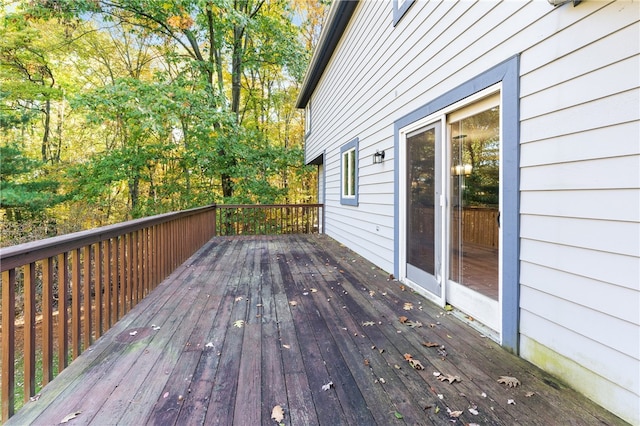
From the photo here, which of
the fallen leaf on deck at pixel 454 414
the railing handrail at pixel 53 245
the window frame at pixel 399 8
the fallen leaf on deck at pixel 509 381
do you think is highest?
the window frame at pixel 399 8

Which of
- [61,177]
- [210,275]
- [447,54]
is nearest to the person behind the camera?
[447,54]

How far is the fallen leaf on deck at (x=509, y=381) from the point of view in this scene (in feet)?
5.59

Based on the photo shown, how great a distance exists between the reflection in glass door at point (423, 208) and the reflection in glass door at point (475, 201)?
21 cm

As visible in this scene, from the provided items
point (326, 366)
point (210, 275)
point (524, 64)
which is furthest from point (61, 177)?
point (524, 64)

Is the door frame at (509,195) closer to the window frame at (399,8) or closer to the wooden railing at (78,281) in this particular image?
the window frame at (399,8)

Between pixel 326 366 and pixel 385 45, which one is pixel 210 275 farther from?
pixel 385 45

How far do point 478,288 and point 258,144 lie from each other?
9.17 meters

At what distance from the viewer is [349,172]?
19.7 feet

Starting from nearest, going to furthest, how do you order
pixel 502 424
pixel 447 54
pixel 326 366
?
pixel 502 424 < pixel 326 366 < pixel 447 54

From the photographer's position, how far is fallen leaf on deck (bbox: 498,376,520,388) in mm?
1705

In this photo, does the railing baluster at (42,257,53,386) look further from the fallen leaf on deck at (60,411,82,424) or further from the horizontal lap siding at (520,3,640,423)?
the horizontal lap siding at (520,3,640,423)

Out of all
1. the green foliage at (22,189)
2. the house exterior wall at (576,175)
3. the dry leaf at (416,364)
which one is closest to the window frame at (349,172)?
the house exterior wall at (576,175)

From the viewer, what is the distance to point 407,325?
252cm

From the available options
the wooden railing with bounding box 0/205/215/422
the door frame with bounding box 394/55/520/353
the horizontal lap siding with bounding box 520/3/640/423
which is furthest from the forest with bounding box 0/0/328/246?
the horizontal lap siding with bounding box 520/3/640/423
